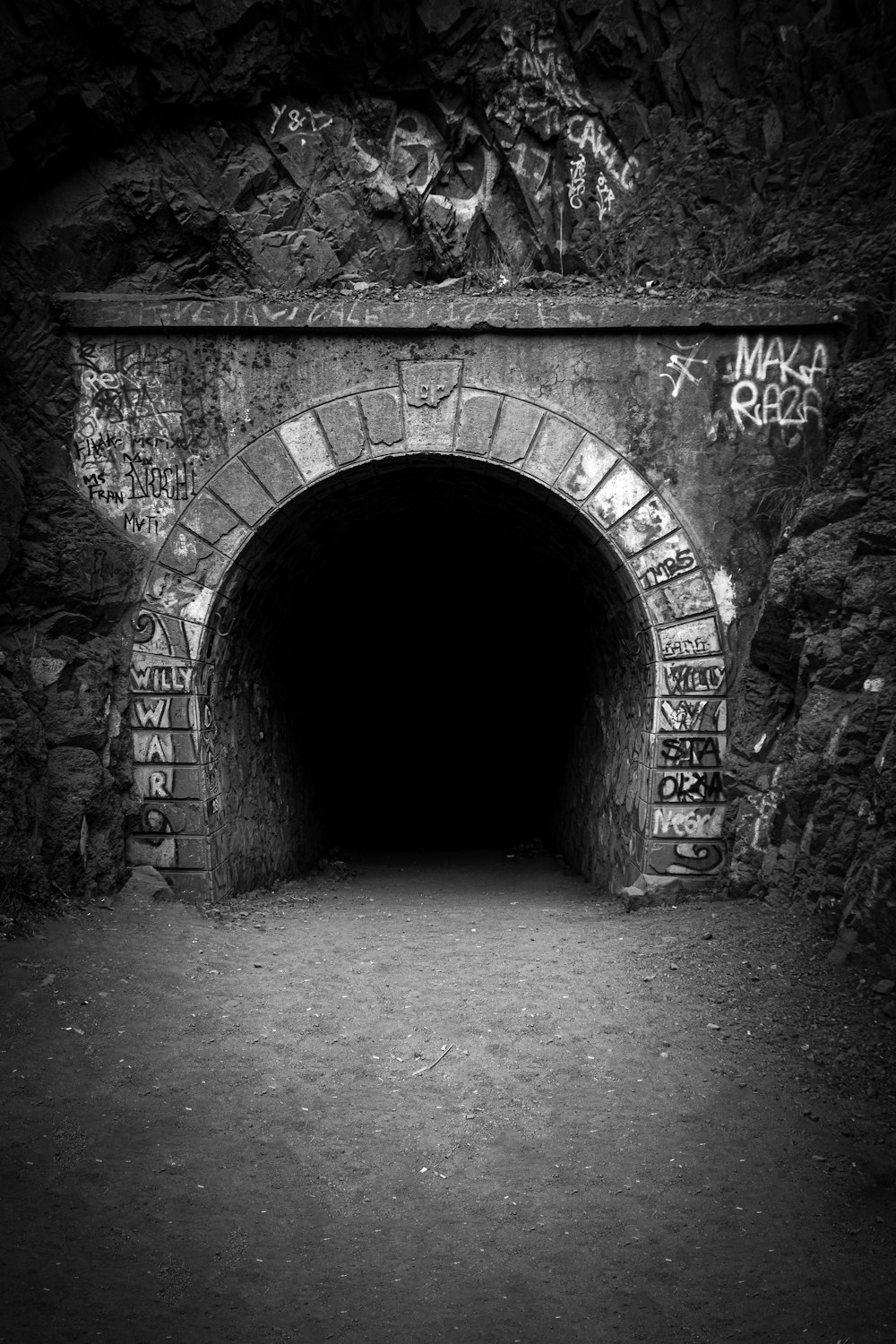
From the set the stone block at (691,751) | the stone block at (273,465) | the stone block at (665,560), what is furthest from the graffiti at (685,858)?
the stone block at (273,465)

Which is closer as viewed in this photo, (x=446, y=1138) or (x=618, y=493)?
(x=446, y=1138)

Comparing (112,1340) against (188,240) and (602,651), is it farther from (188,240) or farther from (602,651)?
(188,240)

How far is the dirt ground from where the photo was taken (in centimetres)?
337

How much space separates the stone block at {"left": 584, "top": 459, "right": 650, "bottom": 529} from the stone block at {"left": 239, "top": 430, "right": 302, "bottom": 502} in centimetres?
211

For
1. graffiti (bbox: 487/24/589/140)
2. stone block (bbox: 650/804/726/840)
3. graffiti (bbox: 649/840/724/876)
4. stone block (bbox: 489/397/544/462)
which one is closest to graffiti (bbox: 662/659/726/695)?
stone block (bbox: 650/804/726/840)

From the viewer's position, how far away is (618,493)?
7418mm

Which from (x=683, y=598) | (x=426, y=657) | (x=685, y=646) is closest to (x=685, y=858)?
(x=685, y=646)

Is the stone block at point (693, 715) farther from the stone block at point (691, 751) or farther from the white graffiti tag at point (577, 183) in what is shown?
the white graffiti tag at point (577, 183)

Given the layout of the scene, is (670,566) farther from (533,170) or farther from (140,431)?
(140,431)

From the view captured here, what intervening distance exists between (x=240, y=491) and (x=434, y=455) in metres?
1.40

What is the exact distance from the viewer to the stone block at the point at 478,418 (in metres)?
7.43

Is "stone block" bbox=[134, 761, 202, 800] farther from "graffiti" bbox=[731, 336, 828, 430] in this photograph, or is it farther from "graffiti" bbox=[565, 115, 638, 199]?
"graffiti" bbox=[565, 115, 638, 199]

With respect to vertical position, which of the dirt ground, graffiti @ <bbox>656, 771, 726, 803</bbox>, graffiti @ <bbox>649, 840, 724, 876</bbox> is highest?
graffiti @ <bbox>656, 771, 726, 803</bbox>

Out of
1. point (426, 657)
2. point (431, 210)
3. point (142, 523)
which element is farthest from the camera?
point (426, 657)
